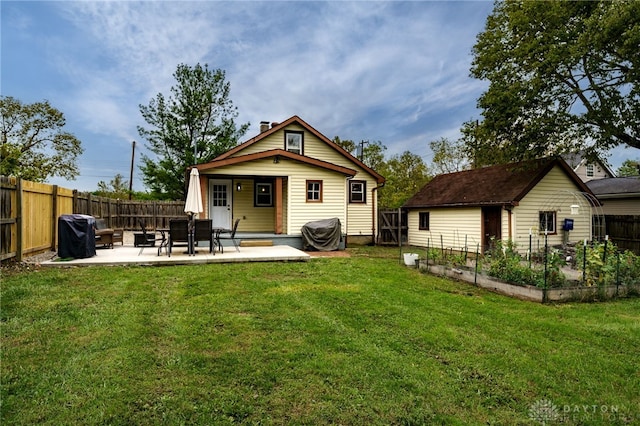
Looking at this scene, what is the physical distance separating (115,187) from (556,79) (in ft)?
126

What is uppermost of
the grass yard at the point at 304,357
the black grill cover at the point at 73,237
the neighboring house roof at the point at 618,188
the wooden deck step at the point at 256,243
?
the neighboring house roof at the point at 618,188

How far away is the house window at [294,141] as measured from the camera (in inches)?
653

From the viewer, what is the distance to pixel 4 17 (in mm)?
8328

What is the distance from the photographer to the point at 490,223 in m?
14.3

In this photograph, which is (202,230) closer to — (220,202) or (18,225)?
(18,225)

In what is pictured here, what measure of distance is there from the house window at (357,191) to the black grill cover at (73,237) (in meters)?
11.0

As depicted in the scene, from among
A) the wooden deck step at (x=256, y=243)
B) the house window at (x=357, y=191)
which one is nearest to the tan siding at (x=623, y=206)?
the house window at (x=357, y=191)

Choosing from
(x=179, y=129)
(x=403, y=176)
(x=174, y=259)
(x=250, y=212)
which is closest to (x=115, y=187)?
(x=179, y=129)

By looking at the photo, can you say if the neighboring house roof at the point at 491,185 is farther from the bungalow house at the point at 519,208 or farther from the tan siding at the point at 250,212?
the tan siding at the point at 250,212

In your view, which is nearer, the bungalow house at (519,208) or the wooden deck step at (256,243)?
the wooden deck step at (256,243)

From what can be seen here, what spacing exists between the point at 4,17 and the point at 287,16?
7.99 meters

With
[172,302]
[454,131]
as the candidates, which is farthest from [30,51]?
[454,131]

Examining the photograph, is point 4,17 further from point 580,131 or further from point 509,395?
point 580,131

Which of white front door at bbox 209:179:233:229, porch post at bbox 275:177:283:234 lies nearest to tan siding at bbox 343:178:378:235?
porch post at bbox 275:177:283:234
